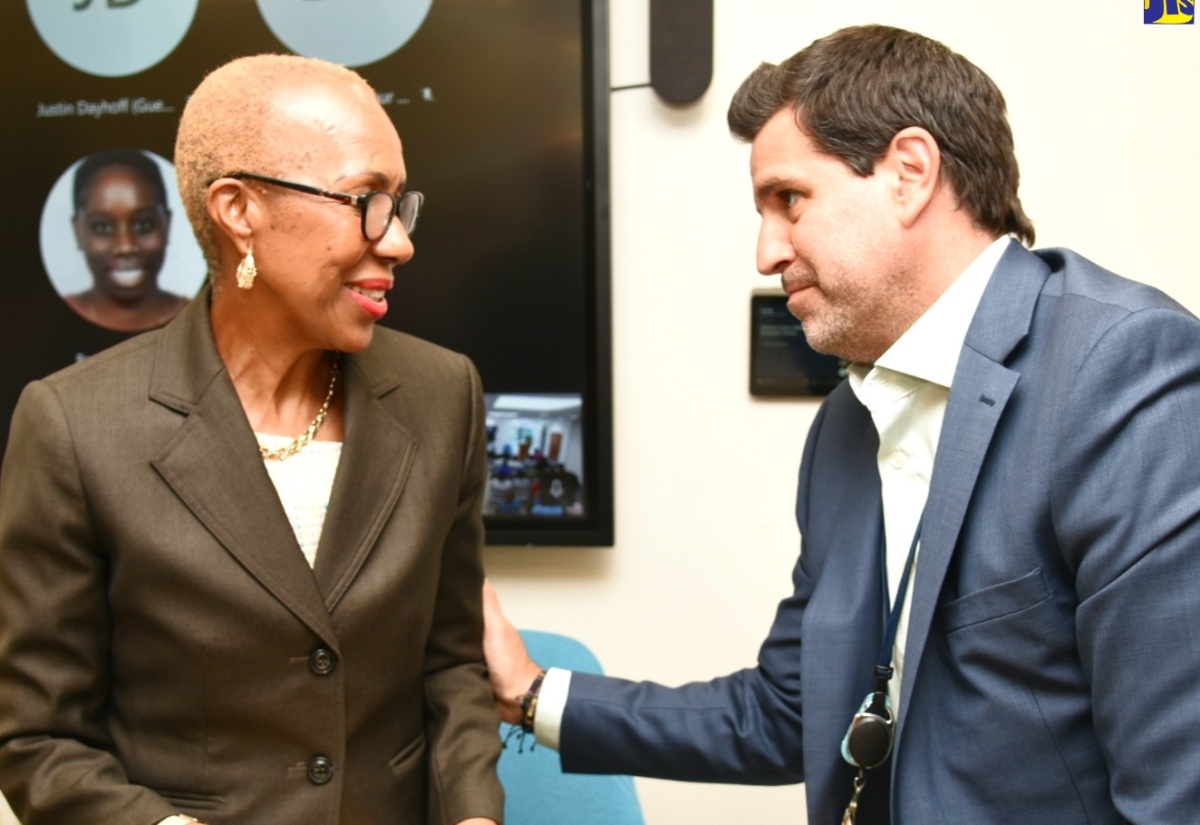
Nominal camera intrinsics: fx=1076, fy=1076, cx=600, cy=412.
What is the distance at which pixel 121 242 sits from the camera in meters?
2.41

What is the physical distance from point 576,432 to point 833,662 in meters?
0.97

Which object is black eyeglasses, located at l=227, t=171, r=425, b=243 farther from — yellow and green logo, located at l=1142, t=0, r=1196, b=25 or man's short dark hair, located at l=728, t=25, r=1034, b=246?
yellow and green logo, located at l=1142, t=0, r=1196, b=25

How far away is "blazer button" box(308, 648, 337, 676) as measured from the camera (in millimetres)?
1297

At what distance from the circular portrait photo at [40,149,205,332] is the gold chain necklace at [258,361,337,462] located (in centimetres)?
112

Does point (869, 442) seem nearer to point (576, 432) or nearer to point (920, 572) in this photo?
point (920, 572)

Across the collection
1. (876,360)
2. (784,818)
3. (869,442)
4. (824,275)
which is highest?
(824,275)

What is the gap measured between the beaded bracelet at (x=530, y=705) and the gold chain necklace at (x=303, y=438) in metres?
0.58

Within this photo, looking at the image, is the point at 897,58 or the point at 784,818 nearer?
the point at 897,58

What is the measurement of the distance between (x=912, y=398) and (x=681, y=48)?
41.5 inches

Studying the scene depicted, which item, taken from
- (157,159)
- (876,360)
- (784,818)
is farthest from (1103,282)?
(157,159)

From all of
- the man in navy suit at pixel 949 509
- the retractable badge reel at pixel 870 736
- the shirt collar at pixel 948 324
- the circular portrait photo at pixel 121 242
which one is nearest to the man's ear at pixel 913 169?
the man in navy suit at pixel 949 509

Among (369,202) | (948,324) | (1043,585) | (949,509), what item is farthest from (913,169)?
(369,202)

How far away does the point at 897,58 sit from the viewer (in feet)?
4.83

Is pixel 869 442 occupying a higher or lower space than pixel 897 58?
lower
